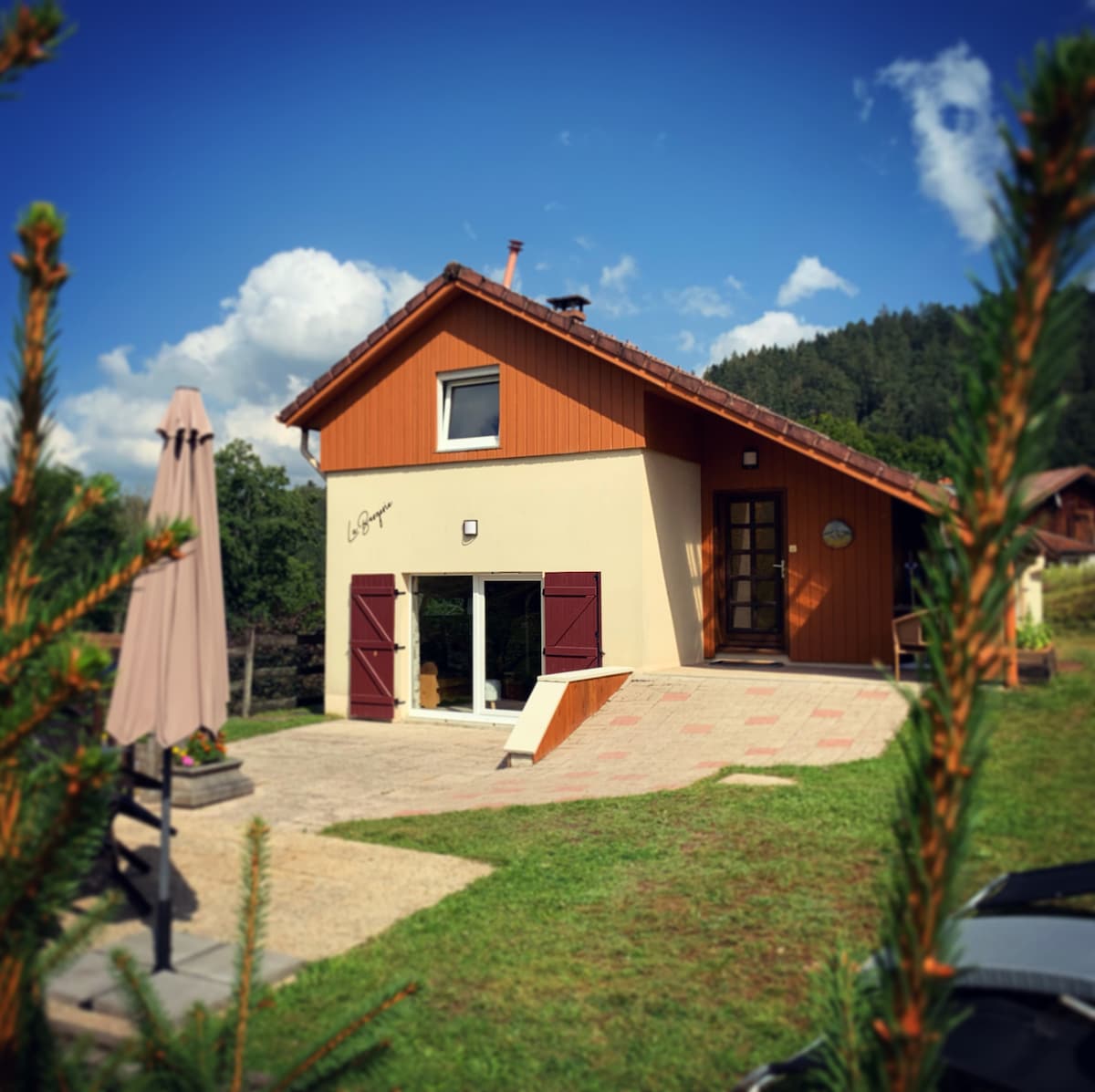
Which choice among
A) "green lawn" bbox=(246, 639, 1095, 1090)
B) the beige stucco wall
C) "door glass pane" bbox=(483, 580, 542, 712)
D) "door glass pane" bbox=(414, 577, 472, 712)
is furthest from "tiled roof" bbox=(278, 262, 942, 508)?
"green lawn" bbox=(246, 639, 1095, 1090)

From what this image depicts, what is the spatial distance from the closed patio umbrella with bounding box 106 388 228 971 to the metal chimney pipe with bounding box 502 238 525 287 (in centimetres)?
1015

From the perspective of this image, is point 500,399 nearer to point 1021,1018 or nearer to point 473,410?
point 473,410

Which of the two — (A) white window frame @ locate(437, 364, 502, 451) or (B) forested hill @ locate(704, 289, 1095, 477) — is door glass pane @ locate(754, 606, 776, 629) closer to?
(A) white window frame @ locate(437, 364, 502, 451)

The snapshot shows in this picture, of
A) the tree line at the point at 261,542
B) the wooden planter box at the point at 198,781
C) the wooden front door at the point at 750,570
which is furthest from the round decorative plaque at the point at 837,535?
the tree line at the point at 261,542

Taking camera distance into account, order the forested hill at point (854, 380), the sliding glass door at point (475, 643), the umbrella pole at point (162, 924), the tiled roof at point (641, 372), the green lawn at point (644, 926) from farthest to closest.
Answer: the forested hill at point (854, 380), the sliding glass door at point (475, 643), the tiled roof at point (641, 372), the umbrella pole at point (162, 924), the green lawn at point (644, 926)

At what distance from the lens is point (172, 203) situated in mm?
8391

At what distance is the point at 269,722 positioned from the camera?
1294 centimetres

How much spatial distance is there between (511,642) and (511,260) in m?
5.93

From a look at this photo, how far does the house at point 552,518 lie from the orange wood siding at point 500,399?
29 mm

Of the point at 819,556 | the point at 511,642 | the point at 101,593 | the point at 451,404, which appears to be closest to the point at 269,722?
the point at 511,642

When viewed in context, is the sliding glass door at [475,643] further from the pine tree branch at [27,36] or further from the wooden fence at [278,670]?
the pine tree branch at [27,36]

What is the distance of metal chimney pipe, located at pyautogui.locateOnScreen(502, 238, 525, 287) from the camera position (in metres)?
14.0

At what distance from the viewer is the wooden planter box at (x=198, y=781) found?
7.46 meters

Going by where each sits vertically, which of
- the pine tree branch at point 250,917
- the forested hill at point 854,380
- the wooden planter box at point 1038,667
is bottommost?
the wooden planter box at point 1038,667
